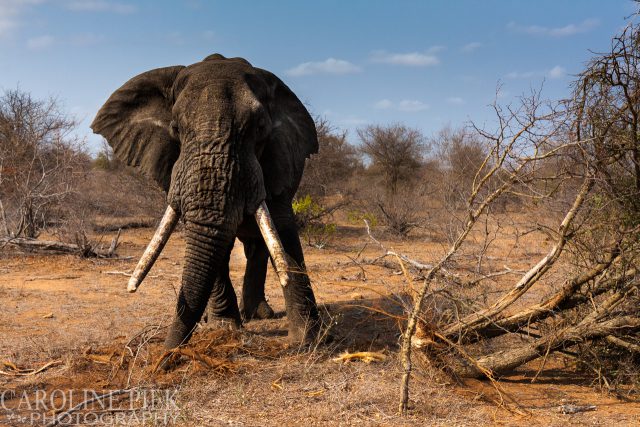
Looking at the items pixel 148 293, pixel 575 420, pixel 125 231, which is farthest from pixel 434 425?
pixel 125 231

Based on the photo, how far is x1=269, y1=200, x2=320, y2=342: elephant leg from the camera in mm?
5617

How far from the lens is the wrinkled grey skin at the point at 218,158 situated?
4.98 m

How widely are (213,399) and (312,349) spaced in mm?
1318

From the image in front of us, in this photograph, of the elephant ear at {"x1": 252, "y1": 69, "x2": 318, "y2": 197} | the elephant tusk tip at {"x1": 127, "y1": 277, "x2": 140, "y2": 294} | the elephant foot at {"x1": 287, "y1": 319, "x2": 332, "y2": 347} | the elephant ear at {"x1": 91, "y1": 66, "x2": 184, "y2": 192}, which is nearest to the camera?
the elephant tusk tip at {"x1": 127, "y1": 277, "x2": 140, "y2": 294}

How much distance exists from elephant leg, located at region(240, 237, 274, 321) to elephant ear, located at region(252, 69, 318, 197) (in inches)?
40.2

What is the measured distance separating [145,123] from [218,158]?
148 centimetres

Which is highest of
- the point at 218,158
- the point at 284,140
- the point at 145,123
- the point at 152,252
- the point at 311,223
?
the point at 145,123

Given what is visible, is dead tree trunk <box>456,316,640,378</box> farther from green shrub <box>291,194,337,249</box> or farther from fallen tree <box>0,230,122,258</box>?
green shrub <box>291,194,337,249</box>

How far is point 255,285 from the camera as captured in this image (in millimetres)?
6945

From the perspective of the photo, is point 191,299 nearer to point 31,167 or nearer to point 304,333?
point 304,333

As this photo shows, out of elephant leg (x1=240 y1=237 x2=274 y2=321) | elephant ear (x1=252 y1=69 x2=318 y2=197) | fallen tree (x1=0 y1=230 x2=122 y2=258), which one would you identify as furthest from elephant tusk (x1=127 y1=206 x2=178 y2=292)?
fallen tree (x1=0 y1=230 x2=122 y2=258)

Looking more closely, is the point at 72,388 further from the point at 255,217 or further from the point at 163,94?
the point at 163,94

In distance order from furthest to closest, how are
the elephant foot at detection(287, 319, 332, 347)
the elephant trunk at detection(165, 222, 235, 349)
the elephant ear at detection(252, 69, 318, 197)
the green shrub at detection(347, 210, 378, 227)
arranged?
the green shrub at detection(347, 210, 378, 227), the elephant ear at detection(252, 69, 318, 197), the elephant foot at detection(287, 319, 332, 347), the elephant trunk at detection(165, 222, 235, 349)

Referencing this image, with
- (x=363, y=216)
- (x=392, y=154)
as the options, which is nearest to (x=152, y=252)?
(x=363, y=216)
